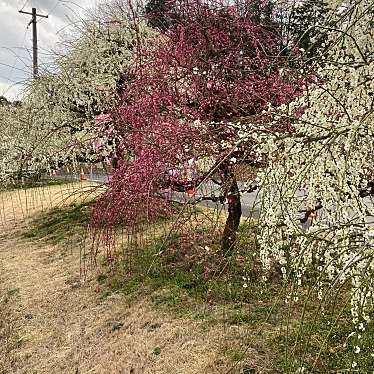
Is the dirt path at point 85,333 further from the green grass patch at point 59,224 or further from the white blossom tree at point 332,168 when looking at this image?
the white blossom tree at point 332,168

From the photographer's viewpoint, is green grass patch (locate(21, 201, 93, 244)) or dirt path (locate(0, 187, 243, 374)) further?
green grass patch (locate(21, 201, 93, 244))

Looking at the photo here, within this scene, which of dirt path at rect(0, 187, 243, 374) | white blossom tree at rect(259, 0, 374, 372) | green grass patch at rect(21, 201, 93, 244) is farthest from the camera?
green grass patch at rect(21, 201, 93, 244)

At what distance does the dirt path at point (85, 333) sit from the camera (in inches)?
138

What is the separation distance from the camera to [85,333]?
431 cm

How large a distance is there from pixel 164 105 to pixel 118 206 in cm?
122

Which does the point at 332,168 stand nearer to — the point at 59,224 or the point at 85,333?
the point at 85,333

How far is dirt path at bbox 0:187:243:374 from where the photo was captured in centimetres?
351

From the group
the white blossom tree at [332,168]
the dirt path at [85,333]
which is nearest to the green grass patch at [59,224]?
the dirt path at [85,333]

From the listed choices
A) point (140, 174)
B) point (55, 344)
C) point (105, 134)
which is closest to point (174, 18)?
point (105, 134)

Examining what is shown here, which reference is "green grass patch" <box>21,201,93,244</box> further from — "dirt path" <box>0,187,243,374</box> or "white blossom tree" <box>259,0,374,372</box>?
"white blossom tree" <box>259,0,374,372</box>

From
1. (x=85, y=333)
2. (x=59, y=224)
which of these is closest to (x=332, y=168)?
(x=85, y=333)

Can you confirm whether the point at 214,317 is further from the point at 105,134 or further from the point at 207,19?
the point at 105,134

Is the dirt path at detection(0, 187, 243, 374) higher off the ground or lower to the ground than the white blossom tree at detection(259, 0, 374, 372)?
lower

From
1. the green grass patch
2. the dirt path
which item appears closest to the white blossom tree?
the dirt path
